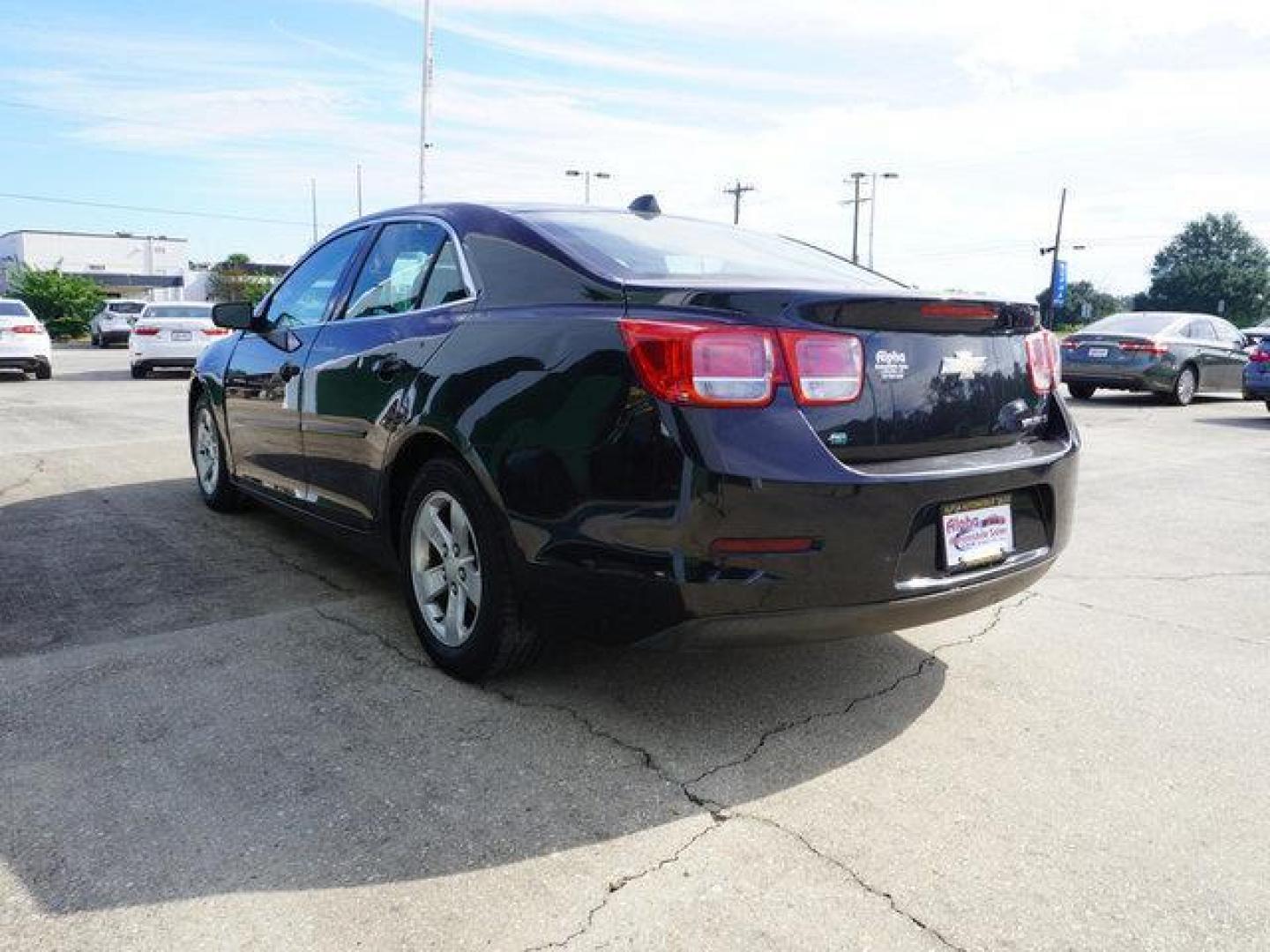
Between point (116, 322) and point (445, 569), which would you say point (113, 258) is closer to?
point (116, 322)

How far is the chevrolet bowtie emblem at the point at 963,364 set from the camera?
2.88m

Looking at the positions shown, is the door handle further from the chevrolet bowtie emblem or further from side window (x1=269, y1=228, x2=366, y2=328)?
the chevrolet bowtie emblem

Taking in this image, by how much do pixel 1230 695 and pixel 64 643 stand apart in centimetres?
400

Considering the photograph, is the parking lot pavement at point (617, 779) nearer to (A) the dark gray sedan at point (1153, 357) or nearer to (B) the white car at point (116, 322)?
(A) the dark gray sedan at point (1153, 357)

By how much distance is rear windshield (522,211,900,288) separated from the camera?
3.02 m

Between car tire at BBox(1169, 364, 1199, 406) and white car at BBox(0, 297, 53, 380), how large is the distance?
1711 centimetres

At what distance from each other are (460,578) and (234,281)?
68.0 metres

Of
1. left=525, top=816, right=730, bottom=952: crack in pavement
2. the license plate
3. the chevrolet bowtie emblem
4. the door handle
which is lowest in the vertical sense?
left=525, top=816, right=730, bottom=952: crack in pavement

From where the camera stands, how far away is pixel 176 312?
59.4 feet

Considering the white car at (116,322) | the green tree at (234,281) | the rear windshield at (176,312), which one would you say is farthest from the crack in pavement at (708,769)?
the green tree at (234,281)

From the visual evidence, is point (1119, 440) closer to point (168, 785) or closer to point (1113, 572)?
point (1113, 572)

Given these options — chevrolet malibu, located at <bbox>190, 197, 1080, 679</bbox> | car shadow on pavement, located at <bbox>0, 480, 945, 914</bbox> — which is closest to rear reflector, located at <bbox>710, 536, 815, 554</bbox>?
chevrolet malibu, located at <bbox>190, 197, 1080, 679</bbox>

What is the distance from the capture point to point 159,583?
4.33 m

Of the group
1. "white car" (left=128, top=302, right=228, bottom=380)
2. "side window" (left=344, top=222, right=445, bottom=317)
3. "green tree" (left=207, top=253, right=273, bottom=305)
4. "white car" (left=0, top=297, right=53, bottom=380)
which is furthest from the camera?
"green tree" (left=207, top=253, right=273, bottom=305)
